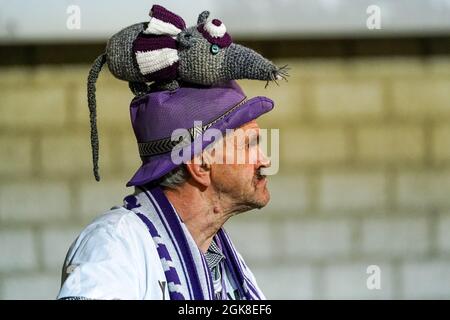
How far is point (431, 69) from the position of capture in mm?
5062

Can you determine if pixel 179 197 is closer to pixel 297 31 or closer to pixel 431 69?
pixel 297 31

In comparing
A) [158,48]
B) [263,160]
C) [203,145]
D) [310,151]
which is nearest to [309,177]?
[310,151]

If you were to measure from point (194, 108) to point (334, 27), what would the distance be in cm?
220

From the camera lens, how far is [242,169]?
2.87 m

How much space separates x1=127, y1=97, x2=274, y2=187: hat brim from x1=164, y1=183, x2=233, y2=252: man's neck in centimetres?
9

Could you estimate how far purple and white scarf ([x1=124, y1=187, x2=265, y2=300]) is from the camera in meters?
2.70

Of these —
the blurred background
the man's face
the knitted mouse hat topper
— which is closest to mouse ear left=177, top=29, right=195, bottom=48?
the knitted mouse hat topper

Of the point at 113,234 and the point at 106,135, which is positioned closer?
the point at 113,234

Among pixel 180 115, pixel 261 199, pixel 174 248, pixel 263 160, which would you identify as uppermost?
pixel 180 115

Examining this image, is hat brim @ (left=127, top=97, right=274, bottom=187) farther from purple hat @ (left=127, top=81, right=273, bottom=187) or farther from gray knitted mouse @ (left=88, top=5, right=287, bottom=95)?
gray knitted mouse @ (left=88, top=5, right=287, bottom=95)

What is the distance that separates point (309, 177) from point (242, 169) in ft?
7.15

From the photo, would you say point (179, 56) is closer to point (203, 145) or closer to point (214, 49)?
point (214, 49)

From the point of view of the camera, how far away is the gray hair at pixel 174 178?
287cm

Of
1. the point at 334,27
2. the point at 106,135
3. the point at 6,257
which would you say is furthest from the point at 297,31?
the point at 6,257
